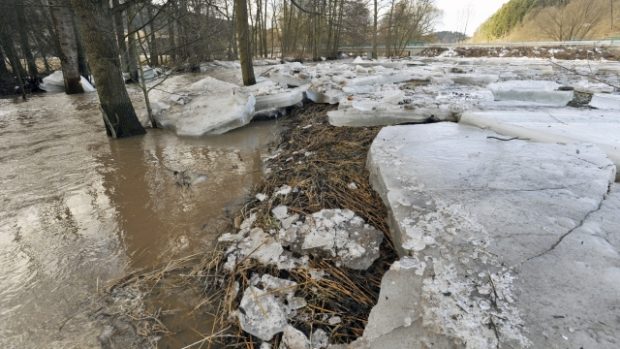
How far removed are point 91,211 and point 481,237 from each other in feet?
9.16

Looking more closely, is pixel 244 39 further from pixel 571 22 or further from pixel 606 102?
pixel 571 22

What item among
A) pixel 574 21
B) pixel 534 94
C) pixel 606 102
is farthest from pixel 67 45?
pixel 574 21

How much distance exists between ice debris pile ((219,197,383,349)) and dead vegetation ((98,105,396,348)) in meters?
0.04

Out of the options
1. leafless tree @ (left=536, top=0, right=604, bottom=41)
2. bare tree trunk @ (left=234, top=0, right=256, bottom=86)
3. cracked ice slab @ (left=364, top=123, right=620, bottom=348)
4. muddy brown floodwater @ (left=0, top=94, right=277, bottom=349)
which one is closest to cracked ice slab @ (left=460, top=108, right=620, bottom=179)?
cracked ice slab @ (left=364, top=123, right=620, bottom=348)

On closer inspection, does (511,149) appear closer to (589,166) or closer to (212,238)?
(589,166)

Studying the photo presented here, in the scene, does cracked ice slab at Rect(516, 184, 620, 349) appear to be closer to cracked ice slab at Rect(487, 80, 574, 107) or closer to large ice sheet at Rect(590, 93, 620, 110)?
large ice sheet at Rect(590, 93, 620, 110)

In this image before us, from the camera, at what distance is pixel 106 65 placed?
4.35 m

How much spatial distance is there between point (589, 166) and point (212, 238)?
8.02 feet

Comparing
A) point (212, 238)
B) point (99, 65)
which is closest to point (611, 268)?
point (212, 238)

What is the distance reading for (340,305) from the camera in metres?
1.38

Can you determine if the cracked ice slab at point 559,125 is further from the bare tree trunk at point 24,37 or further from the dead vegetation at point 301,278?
the bare tree trunk at point 24,37

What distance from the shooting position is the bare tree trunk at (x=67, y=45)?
8641 millimetres

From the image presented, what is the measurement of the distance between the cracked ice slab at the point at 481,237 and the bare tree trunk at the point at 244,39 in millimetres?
5124

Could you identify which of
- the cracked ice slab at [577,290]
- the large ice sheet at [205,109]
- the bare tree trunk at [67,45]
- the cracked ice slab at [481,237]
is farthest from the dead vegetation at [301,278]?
the bare tree trunk at [67,45]
